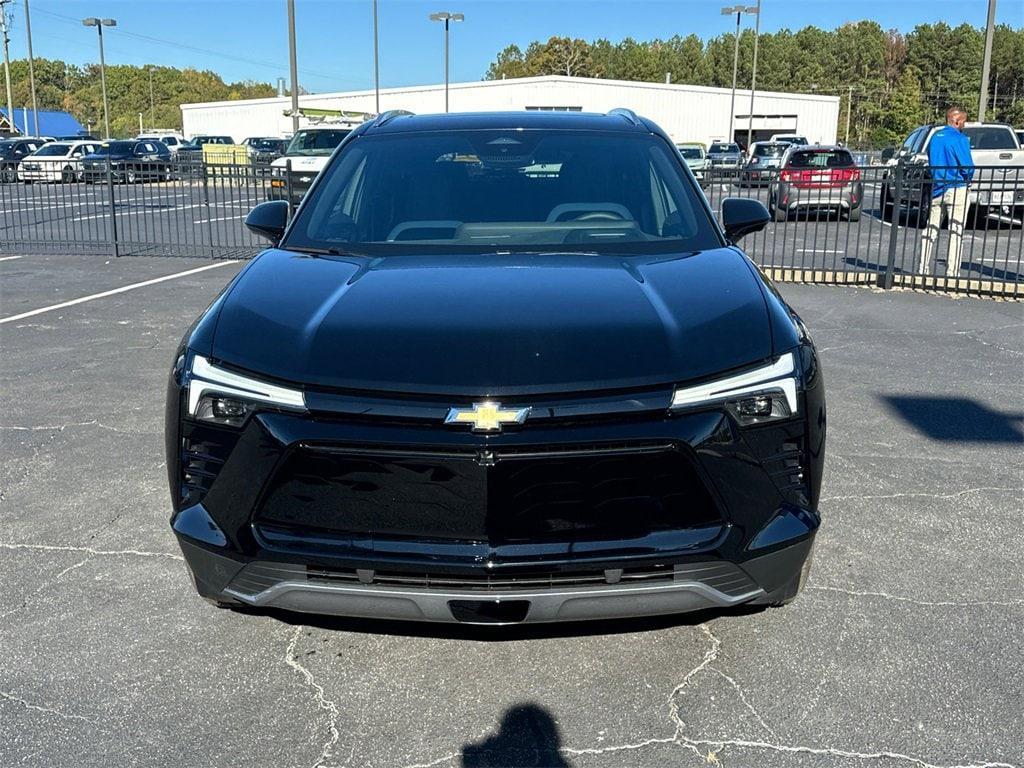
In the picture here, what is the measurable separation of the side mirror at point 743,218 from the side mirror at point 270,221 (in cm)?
190

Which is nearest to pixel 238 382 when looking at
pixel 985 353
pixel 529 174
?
pixel 529 174

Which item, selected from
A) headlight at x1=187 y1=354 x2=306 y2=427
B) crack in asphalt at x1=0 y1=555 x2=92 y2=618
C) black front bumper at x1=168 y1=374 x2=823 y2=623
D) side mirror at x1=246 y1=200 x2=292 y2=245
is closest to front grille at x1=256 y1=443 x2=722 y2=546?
black front bumper at x1=168 y1=374 x2=823 y2=623

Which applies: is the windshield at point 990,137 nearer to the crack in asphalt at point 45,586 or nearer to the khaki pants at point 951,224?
the khaki pants at point 951,224

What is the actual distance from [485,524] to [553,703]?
0.70 m

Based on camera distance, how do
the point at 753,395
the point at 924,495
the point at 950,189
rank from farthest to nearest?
the point at 950,189 → the point at 924,495 → the point at 753,395

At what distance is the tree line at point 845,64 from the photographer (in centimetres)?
12425

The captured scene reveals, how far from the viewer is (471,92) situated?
6800cm

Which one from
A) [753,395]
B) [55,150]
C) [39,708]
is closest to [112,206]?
[39,708]

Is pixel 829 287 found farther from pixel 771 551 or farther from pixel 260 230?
pixel 771 551

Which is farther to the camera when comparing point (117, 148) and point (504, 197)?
point (117, 148)

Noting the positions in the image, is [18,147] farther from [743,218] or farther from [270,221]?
[743,218]

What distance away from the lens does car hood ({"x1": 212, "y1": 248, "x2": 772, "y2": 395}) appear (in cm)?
255

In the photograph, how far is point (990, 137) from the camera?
1934 cm

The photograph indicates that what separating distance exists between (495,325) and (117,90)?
532 ft
